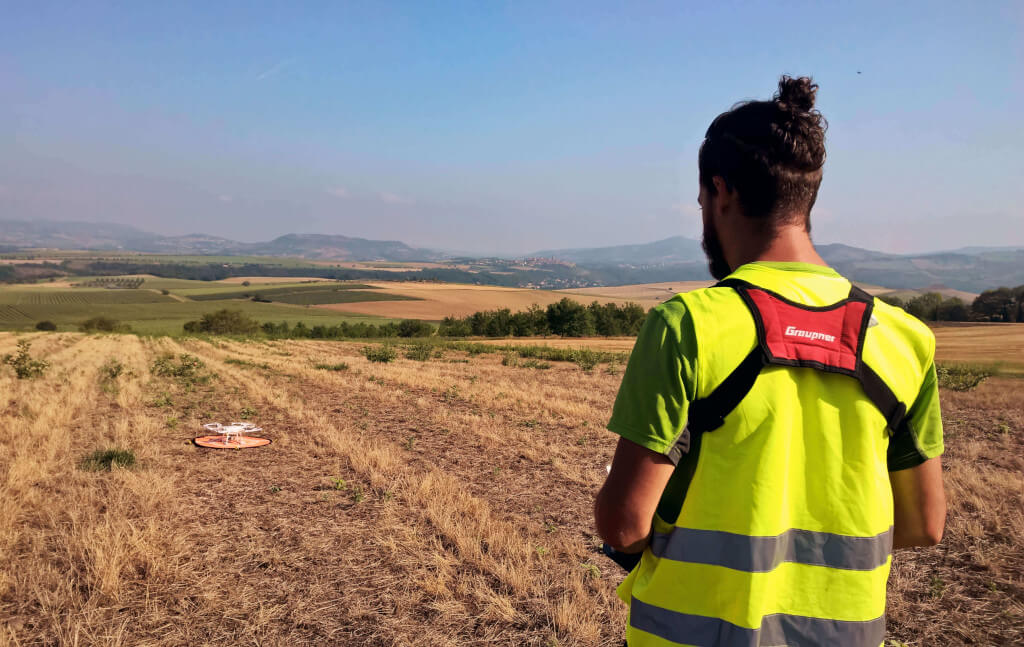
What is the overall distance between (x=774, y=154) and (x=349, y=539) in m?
5.45

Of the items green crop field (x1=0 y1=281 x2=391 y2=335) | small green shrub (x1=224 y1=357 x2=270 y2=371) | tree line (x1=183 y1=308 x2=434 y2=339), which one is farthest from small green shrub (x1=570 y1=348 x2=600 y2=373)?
green crop field (x1=0 y1=281 x2=391 y2=335)

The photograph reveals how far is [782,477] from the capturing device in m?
1.47

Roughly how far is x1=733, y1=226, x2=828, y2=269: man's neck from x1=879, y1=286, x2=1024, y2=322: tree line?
224ft

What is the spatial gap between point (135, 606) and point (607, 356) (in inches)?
1161

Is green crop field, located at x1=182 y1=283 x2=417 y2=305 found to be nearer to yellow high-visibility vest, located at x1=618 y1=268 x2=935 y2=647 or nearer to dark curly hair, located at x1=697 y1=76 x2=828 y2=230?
dark curly hair, located at x1=697 y1=76 x2=828 y2=230

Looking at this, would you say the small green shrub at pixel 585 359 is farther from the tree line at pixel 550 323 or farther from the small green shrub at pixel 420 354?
the tree line at pixel 550 323

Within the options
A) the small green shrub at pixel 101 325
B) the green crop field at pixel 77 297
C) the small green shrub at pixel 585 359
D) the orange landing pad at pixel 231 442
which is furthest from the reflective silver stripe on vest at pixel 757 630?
the green crop field at pixel 77 297

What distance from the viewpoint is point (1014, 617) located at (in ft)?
14.8

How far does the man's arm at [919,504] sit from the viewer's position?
5.58 feet

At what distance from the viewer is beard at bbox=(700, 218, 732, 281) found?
1769mm

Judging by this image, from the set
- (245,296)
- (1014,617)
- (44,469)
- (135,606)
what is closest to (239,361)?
(44,469)

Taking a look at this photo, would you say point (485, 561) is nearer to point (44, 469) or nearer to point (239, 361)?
point (44, 469)

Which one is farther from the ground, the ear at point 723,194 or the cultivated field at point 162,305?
the ear at point 723,194

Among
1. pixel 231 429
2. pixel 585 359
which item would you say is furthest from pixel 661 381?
pixel 585 359
